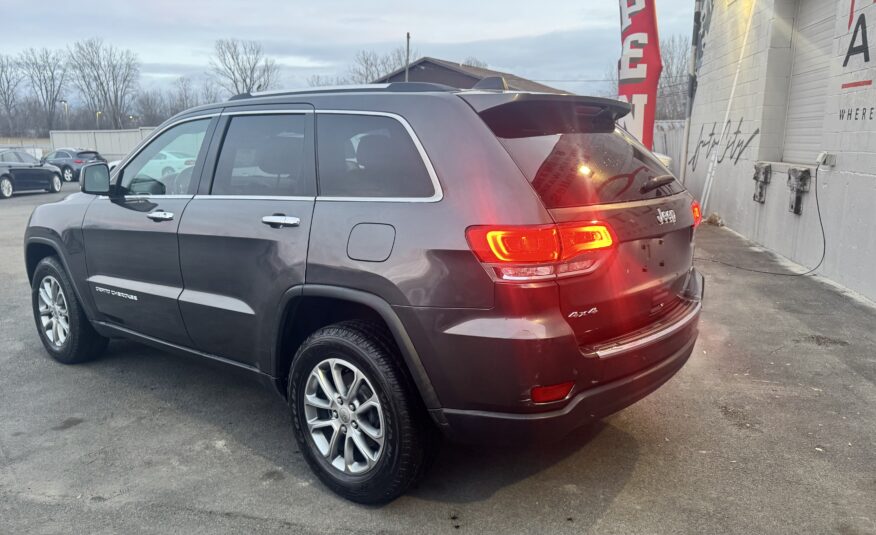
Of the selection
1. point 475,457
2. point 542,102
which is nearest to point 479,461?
point 475,457

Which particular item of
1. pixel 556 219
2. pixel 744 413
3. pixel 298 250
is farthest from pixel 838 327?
pixel 298 250

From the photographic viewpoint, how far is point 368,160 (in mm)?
3109

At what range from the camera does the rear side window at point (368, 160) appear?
2.92 meters

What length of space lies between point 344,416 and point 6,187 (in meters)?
21.6

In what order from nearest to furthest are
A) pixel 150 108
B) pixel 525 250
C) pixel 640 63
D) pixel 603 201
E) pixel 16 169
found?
pixel 525 250 < pixel 603 201 < pixel 640 63 < pixel 16 169 < pixel 150 108

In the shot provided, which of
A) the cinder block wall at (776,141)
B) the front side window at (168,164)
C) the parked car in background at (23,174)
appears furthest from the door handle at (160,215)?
the parked car in background at (23,174)

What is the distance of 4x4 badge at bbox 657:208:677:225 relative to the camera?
3.11 metres

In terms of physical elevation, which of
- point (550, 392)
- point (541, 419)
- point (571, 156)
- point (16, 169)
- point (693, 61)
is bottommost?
point (541, 419)

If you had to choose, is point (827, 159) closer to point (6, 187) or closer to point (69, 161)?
point (6, 187)

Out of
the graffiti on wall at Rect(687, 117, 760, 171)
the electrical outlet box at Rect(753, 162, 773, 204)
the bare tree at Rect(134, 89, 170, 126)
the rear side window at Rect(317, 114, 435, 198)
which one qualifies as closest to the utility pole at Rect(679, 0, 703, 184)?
the graffiti on wall at Rect(687, 117, 760, 171)

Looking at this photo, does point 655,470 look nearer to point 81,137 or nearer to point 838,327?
point 838,327

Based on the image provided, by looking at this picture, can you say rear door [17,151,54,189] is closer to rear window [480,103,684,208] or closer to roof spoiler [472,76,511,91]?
roof spoiler [472,76,511,91]

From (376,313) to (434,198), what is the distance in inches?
24.2

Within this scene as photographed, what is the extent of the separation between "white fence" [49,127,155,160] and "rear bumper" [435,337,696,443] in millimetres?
39170
